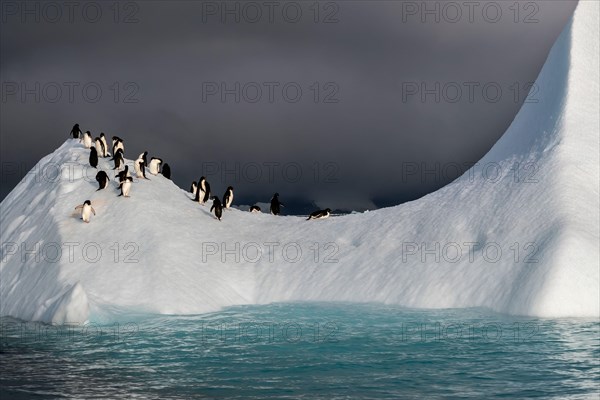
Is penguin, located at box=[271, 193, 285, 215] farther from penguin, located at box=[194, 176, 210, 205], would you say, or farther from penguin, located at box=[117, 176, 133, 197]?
penguin, located at box=[117, 176, 133, 197]

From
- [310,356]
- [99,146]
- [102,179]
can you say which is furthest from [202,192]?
[310,356]

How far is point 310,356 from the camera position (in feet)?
47.3

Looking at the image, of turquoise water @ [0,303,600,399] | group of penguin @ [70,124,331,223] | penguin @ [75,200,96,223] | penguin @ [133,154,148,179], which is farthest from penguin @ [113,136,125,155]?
turquoise water @ [0,303,600,399]

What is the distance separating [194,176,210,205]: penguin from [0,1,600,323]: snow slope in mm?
1019

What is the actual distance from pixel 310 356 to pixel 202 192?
1637 cm

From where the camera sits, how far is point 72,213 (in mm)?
25375

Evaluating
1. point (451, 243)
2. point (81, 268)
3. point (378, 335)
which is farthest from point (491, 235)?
point (81, 268)

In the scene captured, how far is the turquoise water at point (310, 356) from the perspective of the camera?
11.6 metres

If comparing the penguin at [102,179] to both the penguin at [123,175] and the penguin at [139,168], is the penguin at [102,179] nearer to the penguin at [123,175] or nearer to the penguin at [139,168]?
the penguin at [123,175]

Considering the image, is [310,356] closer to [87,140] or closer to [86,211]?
[86,211]

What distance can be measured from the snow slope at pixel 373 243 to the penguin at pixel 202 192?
1.02m

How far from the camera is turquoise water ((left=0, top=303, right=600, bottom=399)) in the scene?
1164 cm

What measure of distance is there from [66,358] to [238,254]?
36.2 ft

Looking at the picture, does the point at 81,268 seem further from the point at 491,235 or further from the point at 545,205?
the point at 545,205
